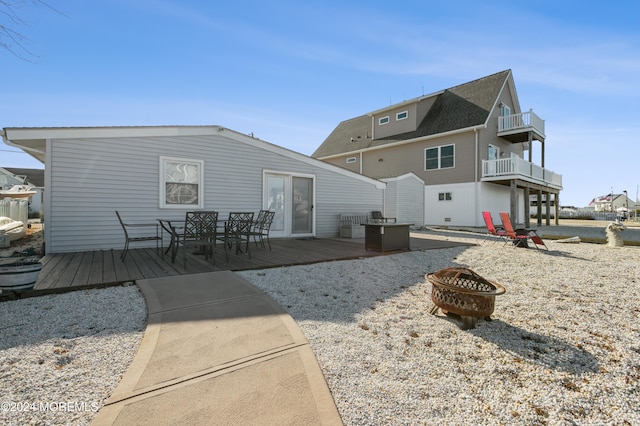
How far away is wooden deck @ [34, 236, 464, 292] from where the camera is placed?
4.03 meters

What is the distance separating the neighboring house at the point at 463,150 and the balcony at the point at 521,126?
0.05m

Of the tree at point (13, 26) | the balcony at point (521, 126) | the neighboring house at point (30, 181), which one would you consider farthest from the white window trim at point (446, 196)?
the neighboring house at point (30, 181)

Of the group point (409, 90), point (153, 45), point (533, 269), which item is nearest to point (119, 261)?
point (153, 45)

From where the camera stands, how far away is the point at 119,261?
17.8 ft

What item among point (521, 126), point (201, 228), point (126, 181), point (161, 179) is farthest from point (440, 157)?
point (126, 181)

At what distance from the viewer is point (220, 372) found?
2043 millimetres

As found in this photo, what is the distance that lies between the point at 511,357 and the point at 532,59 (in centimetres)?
1320

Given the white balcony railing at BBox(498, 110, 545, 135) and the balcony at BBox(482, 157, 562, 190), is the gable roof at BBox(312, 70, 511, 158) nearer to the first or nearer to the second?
the white balcony railing at BBox(498, 110, 545, 135)

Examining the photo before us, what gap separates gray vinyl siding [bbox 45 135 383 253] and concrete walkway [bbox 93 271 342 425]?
452 cm

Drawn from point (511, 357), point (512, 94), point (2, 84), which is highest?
point (512, 94)

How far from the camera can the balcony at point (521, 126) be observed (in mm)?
16000

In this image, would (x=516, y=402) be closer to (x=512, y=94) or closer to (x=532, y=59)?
(x=532, y=59)

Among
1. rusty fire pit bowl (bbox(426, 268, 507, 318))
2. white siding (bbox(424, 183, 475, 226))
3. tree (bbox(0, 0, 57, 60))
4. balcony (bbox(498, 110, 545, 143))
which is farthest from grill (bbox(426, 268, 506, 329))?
balcony (bbox(498, 110, 545, 143))

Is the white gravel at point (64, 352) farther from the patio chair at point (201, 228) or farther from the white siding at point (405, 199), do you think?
the white siding at point (405, 199)
